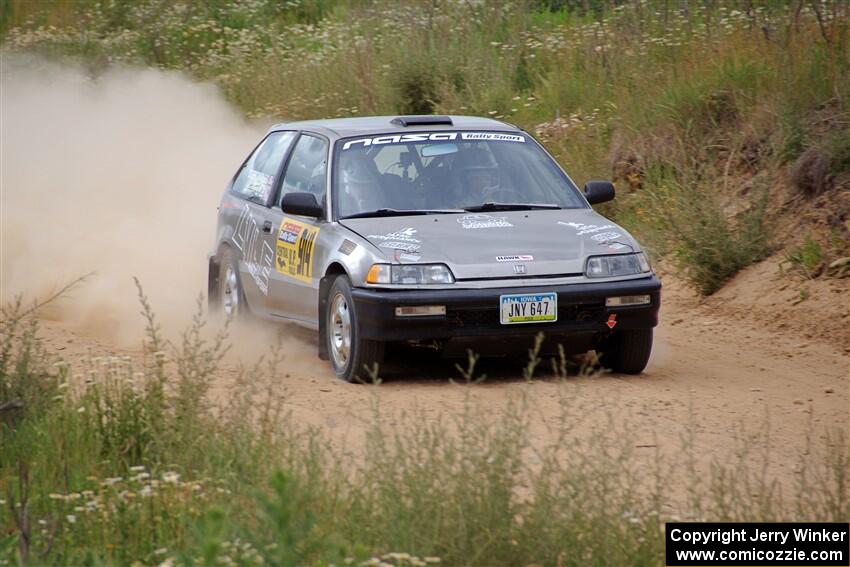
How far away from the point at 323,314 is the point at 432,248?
98 centimetres

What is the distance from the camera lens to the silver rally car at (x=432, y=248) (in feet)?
27.6

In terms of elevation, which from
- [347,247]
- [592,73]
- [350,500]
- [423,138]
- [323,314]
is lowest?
[323,314]

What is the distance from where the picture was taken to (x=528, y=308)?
8.38m

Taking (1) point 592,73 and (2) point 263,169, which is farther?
(1) point 592,73

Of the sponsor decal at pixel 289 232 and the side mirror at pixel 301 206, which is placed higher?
the side mirror at pixel 301 206

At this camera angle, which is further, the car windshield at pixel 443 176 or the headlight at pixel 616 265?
the car windshield at pixel 443 176

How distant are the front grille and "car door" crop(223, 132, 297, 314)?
2.08m

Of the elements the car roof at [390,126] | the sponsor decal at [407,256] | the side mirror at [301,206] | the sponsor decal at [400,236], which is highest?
the car roof at [390,126]

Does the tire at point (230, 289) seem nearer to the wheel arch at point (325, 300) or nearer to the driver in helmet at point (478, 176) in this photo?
the wheel arch at point (325, 300)

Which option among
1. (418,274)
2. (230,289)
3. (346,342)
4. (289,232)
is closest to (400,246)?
(418,274)

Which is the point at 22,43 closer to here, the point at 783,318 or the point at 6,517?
Result: the point at 783,318

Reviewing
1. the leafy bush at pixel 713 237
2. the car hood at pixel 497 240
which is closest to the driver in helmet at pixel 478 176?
the car hood at pixel 497 240

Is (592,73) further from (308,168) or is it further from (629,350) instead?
(629,350)

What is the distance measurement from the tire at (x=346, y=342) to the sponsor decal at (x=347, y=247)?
0.16m
